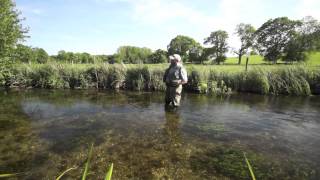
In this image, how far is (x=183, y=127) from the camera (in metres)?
8.74

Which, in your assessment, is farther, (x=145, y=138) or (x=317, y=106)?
(x=317, y=106)

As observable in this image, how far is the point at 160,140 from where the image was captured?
24.2ft

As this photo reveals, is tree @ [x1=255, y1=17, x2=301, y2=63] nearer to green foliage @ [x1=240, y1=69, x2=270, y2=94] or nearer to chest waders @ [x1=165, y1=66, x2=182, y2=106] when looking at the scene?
green foliage @ [x1=240, y1=69, x2=270, y2=94]

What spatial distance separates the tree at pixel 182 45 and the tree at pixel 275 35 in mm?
26029

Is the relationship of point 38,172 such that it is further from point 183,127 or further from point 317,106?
point 317,106

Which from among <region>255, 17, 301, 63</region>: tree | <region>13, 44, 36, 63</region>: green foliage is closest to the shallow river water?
<region>13, 44, 36, 63</region>: green foliage

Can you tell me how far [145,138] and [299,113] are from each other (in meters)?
7.80

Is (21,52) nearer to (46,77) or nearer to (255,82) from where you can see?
(46,77)

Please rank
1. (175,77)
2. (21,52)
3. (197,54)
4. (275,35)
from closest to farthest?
(175,77), (21,52), (275,35), (197,54)

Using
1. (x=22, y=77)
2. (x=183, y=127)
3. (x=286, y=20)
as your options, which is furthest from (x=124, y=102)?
(x=286, y=20)

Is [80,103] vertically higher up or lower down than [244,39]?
lower down

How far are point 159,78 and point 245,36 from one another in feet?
174

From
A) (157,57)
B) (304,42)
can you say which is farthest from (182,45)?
(304,42)

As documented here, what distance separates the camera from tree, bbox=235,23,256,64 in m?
62.6
